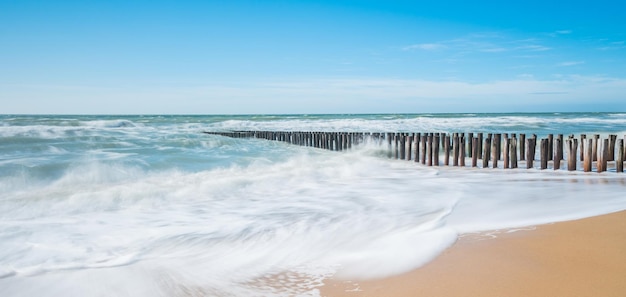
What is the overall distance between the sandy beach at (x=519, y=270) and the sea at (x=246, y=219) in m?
0.19

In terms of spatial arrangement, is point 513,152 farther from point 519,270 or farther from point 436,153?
point 519,270

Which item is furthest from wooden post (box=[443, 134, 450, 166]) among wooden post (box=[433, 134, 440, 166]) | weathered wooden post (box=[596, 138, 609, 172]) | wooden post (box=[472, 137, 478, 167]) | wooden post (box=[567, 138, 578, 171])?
weathered wooden post (box=[596, 138, 609, 172])

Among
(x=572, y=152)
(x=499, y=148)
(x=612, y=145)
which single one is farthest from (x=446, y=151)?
(x=612, y=145)

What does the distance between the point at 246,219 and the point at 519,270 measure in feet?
9.69

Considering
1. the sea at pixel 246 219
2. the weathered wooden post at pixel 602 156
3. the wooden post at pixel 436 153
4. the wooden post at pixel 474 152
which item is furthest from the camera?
the wooden post at pixel 436 153

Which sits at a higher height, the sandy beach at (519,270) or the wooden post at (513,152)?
the wooden post at (513,152)

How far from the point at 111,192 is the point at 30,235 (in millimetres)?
2593

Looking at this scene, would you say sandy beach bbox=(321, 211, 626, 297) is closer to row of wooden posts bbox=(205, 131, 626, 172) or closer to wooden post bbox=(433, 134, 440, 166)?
row of wooden posts bbox=(205, 131, 626, 172)

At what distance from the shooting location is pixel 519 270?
310 cm

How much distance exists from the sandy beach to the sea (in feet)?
0.61

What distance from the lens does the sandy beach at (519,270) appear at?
276cm

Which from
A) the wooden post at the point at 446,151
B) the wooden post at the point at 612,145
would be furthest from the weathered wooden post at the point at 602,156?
the wooden post at the point at 446,151

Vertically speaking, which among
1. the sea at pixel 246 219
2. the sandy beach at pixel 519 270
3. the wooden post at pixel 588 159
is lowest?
the sea at pixel 246 219

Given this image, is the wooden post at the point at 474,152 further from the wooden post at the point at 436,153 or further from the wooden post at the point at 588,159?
the wooden post at the point at 588,159
